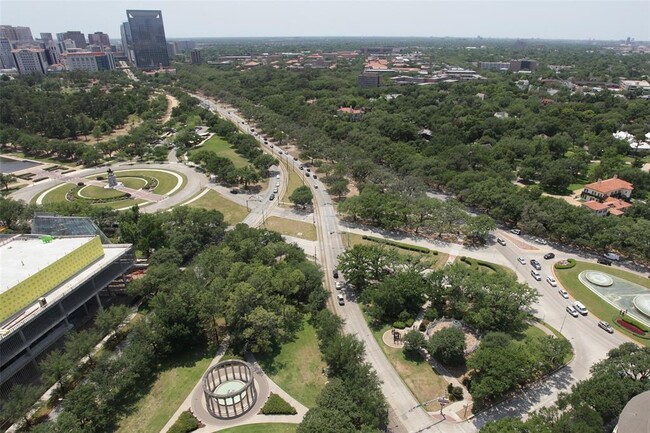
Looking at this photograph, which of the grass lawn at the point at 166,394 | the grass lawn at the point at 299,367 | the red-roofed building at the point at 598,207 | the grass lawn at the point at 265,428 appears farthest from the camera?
the red-roofed building at the point at 598,207

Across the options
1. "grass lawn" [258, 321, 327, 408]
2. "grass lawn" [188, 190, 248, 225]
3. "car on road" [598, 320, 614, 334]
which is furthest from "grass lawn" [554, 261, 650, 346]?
"grass lawn" [188, 190, 248, 225]

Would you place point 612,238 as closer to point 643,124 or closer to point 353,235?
point 353,235

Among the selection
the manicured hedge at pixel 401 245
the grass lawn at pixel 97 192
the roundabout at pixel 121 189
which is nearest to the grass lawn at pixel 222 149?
the roundabout at pixel 121 189

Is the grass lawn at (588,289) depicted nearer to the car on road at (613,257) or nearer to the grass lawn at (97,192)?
the car on road at (613,257)

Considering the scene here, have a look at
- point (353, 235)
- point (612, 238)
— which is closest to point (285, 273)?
point (353, 235)

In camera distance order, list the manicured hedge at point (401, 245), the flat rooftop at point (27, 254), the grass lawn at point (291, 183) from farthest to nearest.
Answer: the grass lawn at point (291, 183), the manicured hedge at point (401, 245), the flat rooftop at point (27, 254)

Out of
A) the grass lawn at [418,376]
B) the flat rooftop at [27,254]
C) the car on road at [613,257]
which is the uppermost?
the flat rooftop at [27,254]

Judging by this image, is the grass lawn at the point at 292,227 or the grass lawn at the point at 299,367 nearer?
the grass lawn at the point at 299,367

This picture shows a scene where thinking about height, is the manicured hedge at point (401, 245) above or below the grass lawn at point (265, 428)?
above
